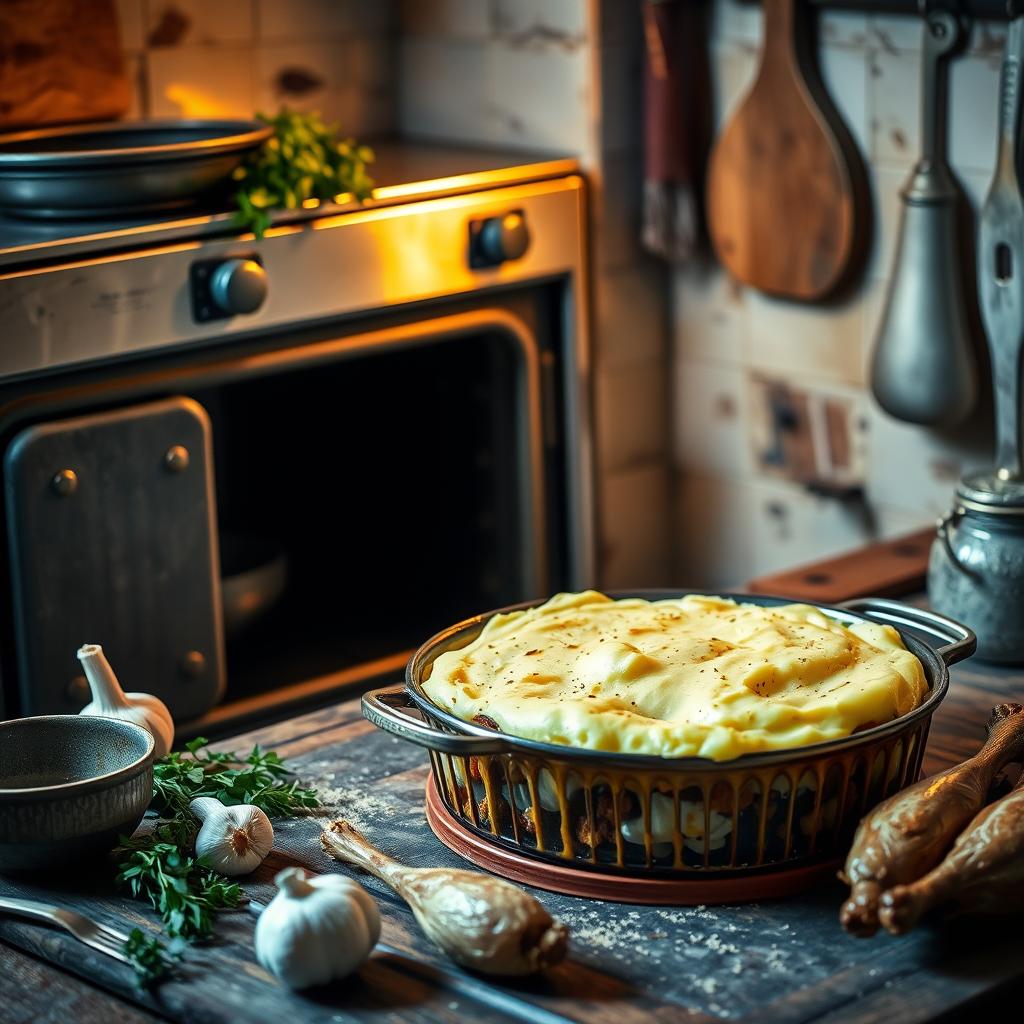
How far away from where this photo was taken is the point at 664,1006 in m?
1.17

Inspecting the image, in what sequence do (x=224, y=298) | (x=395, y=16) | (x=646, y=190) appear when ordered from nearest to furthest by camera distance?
(x=224, y=298) < (x=646, y=190) < (x=395, y=16)

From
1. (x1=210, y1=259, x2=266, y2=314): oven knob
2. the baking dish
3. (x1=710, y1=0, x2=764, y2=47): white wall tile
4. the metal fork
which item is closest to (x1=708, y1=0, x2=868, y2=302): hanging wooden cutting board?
(x1=710, y1=0, x2=764, y2=47): white wall tile

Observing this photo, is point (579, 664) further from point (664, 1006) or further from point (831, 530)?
point (831, 530)

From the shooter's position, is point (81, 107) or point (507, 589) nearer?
point (81, 107)

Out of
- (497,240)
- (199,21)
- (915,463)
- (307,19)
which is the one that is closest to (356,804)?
(497,240)

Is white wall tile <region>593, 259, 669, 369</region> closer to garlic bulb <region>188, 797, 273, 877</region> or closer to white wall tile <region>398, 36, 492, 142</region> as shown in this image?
white wall tile <region>398, 36, 492, 142</region>

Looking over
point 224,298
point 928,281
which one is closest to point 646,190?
point 928,281

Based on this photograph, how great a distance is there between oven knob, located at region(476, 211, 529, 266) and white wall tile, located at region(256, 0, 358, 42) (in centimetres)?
63

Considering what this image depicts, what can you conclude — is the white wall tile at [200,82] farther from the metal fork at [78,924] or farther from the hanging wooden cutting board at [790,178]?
the metal fork at [78,924]

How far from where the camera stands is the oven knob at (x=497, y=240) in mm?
2523

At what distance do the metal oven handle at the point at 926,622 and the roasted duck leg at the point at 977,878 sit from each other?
263mm

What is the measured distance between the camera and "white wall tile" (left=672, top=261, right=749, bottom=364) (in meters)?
2.84

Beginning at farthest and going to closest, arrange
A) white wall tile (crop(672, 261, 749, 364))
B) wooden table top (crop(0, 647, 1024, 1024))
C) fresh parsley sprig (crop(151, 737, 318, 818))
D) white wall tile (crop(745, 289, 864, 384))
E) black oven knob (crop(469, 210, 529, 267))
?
white wall tile (crop(672, 261, 749, 364)), white wall tile (crop(745, 289, 864, 384)), black oven knob (crop(469, 210, 529, 267)), fresh parsley sprig (crop(151, 737, 318, 818)), wooden table top (crop(0, 647, 1024, 1024))

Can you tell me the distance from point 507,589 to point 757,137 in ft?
2.66
